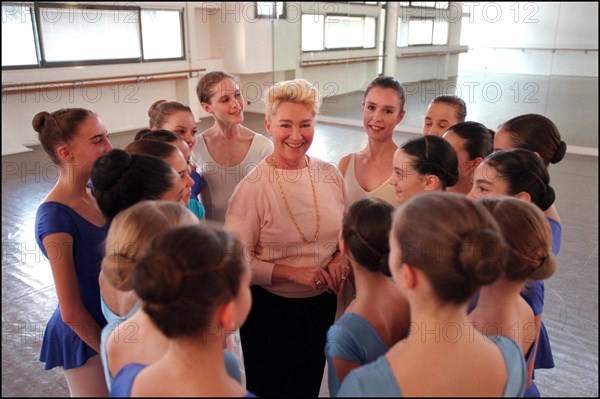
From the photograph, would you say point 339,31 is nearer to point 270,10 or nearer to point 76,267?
point 270,10

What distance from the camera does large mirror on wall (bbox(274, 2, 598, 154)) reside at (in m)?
7.71

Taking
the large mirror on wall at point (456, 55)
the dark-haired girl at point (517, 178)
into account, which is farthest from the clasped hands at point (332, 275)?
the large mirror on wall at point (456, 55)

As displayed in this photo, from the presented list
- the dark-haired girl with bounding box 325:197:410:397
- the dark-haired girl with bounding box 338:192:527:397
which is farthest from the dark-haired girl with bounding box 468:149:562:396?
the dark-haired girl with bounding box 338:192:527:397

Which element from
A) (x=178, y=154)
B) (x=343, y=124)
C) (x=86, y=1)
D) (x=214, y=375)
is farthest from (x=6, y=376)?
(x=343, y=124)

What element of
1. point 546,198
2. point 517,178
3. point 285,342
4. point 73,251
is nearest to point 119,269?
point 73,251

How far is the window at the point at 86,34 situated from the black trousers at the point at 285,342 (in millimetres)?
7490

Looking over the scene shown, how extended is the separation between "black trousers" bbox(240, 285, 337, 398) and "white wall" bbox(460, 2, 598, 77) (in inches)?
307

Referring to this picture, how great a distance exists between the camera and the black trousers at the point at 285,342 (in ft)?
6.43

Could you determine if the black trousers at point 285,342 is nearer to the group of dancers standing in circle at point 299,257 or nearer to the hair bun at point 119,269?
the group of dancers standing in circle at point 299,257

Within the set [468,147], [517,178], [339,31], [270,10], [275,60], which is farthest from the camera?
[275,60]

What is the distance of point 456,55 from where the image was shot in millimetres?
9297

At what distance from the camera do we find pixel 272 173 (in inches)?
76.3

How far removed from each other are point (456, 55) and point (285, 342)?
8748 millimetres

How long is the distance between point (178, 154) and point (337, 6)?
8.69 meters
